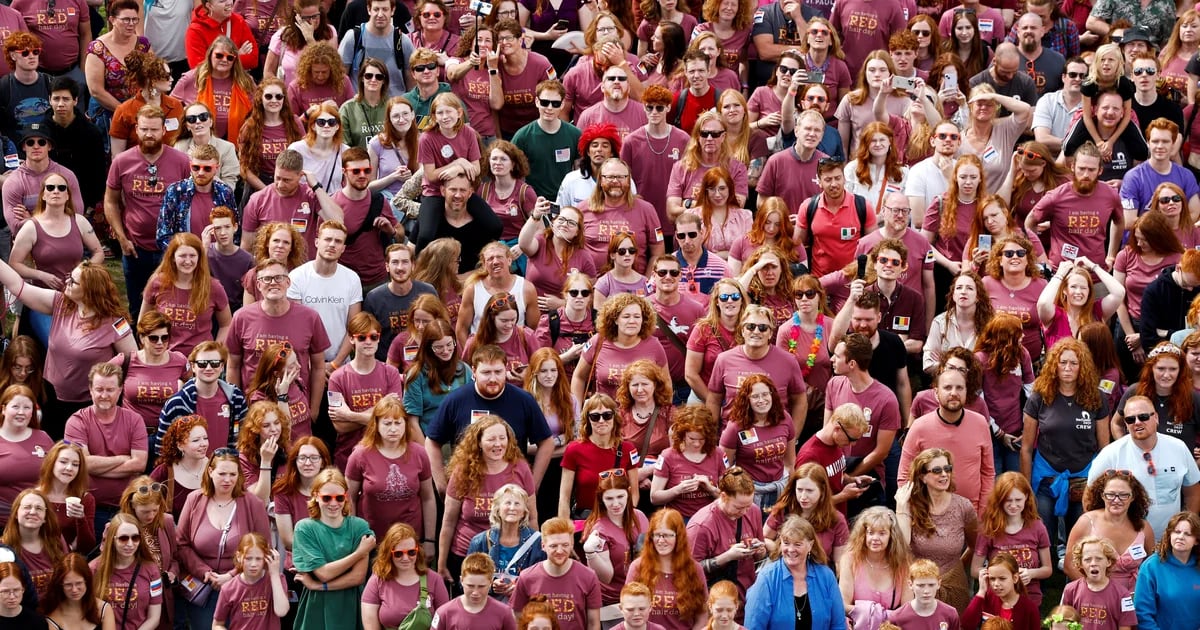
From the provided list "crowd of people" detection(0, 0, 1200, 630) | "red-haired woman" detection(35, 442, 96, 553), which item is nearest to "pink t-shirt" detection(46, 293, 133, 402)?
"crowd of people" detection(0, 0, 1200, 630)

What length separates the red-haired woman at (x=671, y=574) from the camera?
12000 mm

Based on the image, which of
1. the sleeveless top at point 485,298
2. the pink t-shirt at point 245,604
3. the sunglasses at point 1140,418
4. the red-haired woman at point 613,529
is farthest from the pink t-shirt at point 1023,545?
the pink t-shirt at point 245,604

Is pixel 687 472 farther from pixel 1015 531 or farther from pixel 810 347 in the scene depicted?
pixel 1015 531

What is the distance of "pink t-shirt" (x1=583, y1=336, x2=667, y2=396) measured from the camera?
44.5 feet

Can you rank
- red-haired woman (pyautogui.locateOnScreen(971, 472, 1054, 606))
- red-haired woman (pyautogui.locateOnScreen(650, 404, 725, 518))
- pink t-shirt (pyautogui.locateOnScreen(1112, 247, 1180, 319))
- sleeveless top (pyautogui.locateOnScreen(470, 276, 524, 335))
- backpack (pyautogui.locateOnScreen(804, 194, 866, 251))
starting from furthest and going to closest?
backpack (pyautogui.locateOnScreen(804, 194, 866, 251)), pink t-shirt (pyautogui.locateOnScreen(1112, 247, 1180, 319)), sleeveless top (pyautogui.locateOnScreen(470, 276, 524, 335)), red-haired woman (pyautogui.locateOnScreen(650, 404, 725, 518)), red-haired woman (pyautogui.locateOnScreen(971, 472, 1054, 606))

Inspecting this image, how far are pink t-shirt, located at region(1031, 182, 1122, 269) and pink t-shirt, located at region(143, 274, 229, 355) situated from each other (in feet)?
18.6

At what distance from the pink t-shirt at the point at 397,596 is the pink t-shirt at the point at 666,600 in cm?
104

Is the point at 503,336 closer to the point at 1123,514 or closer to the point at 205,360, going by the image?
the point at 205,360

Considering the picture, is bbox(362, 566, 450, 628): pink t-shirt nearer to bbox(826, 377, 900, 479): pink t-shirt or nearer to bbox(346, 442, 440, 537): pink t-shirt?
bbox(346, 442, 440, 537): pink t-shirt

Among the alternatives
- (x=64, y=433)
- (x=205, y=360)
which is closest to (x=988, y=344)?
(x=205, y=360)

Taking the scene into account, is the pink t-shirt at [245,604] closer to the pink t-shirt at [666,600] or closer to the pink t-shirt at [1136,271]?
the pink t-shirt at [666,600]

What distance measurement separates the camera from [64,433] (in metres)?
13.5

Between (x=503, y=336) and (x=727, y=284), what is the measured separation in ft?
4.67

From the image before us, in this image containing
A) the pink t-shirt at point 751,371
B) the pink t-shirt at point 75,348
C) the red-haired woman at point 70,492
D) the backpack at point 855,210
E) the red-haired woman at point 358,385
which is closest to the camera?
the red-haired woman at point 70,492
